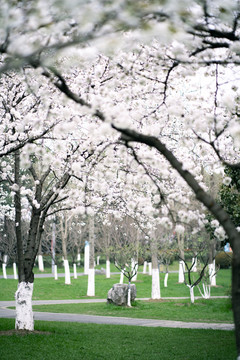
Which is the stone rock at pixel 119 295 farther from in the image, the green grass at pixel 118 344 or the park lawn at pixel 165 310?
the green grass at pixel 118 344

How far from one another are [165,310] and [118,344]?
25.2 feet

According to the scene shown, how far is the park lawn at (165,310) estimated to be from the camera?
15.9 meters

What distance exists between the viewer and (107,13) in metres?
4.14

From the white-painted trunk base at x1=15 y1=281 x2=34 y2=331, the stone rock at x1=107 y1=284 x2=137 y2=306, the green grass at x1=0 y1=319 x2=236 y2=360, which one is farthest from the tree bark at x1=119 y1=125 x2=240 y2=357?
the stone rock at x1=107 y1=284 x2=137 y2=306

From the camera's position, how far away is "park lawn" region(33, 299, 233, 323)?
15.9 meters

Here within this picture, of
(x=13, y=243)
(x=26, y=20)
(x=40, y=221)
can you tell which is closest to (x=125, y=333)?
(x=40, y=221)

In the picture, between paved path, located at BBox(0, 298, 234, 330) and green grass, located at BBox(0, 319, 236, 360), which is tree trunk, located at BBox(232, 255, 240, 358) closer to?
green grass, located at BBox(0, 319, 236, 360)

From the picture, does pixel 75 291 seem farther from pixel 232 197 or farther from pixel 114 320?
pixel 232 197

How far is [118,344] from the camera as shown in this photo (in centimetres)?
1031

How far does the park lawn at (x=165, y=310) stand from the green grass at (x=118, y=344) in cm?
351

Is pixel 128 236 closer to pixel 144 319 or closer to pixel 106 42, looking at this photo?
pixel 144 319

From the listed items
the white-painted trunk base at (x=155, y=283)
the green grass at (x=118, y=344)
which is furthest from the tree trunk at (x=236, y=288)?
the white-painted trunk base at (x=155, y=283)

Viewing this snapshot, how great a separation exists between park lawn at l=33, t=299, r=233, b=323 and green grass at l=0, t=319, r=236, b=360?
351 centimetres

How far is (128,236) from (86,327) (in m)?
12.4
